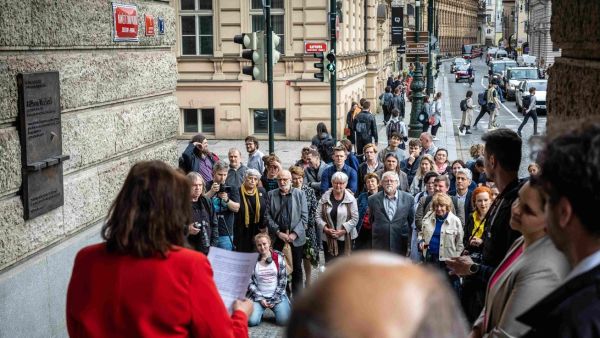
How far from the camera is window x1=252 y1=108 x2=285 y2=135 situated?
2719 centimetres

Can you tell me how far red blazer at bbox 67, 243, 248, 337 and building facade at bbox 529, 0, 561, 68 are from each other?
62.5 metres

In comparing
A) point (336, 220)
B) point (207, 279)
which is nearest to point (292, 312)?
point (207, 279)

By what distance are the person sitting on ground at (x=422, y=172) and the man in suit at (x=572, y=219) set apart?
9046mm

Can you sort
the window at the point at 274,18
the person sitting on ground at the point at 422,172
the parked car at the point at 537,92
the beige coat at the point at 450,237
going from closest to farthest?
the beige coat at the point at 450,237, the person sitting on ground at the point at 422,172, the window at the point at 274,18, the parked car at the point at 537,92

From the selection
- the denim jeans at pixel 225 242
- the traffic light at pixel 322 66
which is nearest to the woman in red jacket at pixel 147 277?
the denim jeans at pixel 225 242

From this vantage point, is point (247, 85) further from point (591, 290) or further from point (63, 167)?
point (591, 290)

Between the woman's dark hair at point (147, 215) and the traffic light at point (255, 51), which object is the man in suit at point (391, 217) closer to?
the woman's dark hair at point (147, 215)

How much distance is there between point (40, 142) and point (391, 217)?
4.36 metres

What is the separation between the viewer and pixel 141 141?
8656 millimetres

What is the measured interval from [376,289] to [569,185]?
3.77 feet

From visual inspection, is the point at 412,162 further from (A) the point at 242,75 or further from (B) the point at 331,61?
(A) the point at 242,75

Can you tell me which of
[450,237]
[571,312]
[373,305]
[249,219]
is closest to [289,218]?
[249,219]

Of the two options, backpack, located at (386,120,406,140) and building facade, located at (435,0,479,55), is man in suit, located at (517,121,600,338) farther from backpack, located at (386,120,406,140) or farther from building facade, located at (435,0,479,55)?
building facade, located at (435,0,479,55)

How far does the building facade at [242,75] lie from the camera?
86.9 feet
